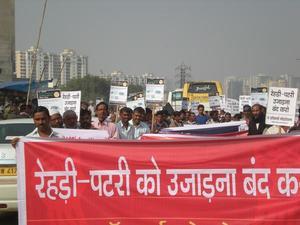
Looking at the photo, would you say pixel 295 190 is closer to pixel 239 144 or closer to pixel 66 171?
pixel 239 144

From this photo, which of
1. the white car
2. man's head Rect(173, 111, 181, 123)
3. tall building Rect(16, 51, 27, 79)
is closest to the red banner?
the white car

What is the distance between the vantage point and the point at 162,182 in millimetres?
5043

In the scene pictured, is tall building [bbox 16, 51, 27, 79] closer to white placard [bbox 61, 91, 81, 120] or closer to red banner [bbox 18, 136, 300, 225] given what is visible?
white placard [bbox 61, 91, 81, 120]

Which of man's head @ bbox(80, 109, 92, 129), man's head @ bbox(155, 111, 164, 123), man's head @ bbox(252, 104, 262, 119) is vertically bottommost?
man's head @ bbox(155, 111, 164, 123)

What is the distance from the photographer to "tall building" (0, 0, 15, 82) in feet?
181

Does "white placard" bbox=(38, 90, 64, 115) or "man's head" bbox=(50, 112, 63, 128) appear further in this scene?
"white placard" bbox=(38, 90, 64, 115)

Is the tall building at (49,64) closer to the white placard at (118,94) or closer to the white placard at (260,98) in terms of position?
the white placard at (260,98)

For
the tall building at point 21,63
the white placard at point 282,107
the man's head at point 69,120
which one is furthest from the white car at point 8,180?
the tall building at point 21,63

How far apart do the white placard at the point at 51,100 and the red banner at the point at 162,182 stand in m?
4.97

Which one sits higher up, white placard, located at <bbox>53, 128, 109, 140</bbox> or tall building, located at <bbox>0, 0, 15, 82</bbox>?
tall building, located at <bbox>0, 0, 15, 82</bbox>

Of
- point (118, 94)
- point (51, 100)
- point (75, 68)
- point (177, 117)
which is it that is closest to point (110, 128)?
point (51, 100)

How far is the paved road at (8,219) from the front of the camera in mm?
7705

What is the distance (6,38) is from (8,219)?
173 ft

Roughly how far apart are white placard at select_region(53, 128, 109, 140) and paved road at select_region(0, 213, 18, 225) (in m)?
1.95
